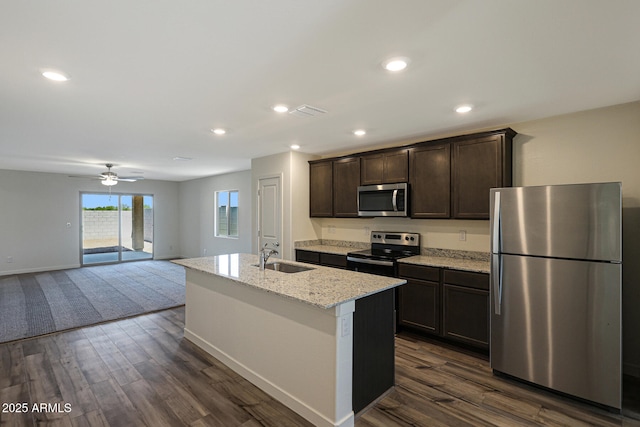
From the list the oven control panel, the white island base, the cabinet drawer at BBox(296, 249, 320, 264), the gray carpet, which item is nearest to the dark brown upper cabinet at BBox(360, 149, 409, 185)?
the oven control panel

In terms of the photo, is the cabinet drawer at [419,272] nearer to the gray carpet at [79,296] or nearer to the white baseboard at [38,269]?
the gray carpet at [79,296]

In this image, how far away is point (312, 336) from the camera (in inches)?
86.7

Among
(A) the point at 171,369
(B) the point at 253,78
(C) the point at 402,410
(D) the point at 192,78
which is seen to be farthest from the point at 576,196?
(A) the point at 171,369

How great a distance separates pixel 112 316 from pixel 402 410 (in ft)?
13.3

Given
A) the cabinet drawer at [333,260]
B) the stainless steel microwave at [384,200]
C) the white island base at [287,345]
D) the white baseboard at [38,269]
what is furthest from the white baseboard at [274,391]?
the white baseboard at [38,269]

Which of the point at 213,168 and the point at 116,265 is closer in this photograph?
the point at 213,168

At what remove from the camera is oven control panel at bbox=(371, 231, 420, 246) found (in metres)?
4.20

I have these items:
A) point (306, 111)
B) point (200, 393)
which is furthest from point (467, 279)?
point (200, 393)

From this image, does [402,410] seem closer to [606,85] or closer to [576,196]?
[576,196]

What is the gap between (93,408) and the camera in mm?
2346

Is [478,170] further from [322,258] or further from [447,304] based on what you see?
[322,258]

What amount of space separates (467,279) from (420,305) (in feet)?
2.04

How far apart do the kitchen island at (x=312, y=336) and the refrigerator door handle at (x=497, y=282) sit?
886mm

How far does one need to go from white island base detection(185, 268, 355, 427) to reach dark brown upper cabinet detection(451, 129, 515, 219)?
2070mm
